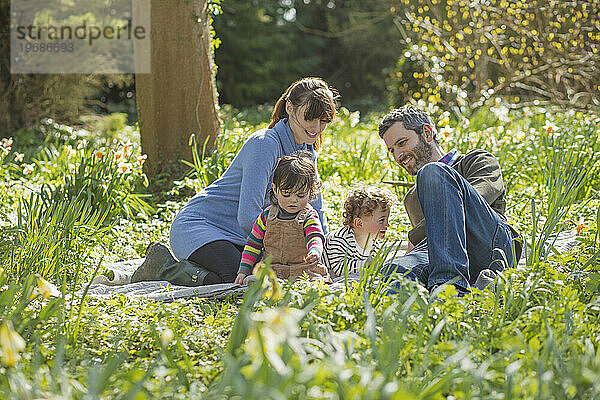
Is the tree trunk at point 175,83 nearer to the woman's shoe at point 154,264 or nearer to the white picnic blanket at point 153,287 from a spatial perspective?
the white picnic blanket at point 153,287

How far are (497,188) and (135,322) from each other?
161 centimetres

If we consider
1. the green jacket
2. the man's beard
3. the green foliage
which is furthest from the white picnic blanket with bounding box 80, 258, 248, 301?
the green foliage

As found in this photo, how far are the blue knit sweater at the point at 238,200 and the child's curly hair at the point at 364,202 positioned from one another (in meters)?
0.16

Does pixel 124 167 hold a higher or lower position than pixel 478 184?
lower

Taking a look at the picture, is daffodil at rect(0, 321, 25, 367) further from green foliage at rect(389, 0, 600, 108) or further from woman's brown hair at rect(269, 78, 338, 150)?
green foliage at rect(389, 0, 600, 108)

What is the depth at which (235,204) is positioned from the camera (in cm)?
339

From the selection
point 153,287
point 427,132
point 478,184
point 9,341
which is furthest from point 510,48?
point 9,341

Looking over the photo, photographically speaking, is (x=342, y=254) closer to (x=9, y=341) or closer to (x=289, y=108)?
(x=289, y=108)

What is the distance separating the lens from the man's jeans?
2510 mm

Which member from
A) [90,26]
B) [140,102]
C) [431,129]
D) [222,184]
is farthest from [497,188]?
[90,26]

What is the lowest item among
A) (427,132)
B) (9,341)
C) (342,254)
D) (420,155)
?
(342,254)

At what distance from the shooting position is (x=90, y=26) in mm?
9555

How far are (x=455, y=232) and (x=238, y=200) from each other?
1.24 m

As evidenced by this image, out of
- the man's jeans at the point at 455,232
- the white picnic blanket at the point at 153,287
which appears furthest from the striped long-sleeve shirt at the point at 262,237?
the man's jeans at the point at 455,232
